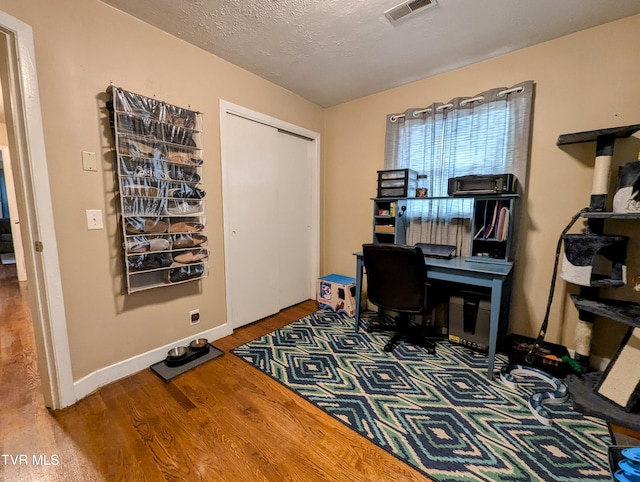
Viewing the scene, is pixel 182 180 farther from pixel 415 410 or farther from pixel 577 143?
pixel 577 143

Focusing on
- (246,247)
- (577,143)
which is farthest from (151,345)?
(577,143)

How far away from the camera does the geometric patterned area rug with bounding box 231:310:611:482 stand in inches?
48.6

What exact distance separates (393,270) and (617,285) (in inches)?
53.8

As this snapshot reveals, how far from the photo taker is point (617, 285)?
1671 mm

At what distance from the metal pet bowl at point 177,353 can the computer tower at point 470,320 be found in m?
2.20

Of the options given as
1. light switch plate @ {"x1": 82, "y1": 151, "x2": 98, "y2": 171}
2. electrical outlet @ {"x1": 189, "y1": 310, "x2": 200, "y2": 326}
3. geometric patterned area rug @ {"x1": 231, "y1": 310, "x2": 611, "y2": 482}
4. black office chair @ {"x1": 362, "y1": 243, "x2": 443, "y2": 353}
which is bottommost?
geometric patterned area rug @ {"x1": 231, "y1": 310, "x2": 611, "y2": 482}

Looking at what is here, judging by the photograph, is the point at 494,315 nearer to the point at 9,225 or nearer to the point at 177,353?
the point at 177,353

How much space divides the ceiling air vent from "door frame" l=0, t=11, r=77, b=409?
2.02 meters

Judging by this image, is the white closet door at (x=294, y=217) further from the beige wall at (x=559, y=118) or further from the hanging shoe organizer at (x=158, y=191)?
the beige wall at (x=559, y=118)

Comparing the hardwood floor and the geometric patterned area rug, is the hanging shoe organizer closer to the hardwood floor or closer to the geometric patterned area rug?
the hardwood floor

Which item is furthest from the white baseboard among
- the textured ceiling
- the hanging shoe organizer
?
the textured ceiling

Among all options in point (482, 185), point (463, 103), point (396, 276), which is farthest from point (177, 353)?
point (463, 103)

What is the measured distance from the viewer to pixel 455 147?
2.43 metres

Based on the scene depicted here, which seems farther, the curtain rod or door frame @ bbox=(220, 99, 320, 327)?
door frame @ bbox=(220, 99, 320, 327)
